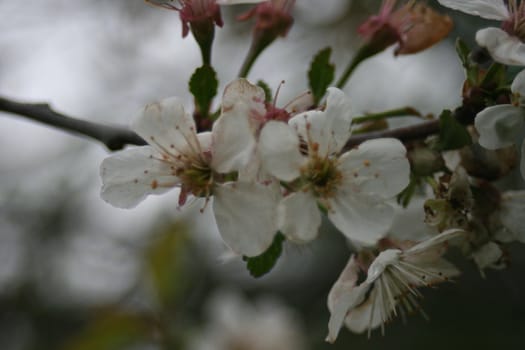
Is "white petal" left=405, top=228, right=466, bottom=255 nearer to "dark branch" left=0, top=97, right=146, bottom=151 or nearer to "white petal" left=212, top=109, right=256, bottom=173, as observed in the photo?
A: "white petal" left=212, top=109, right=256, bottom=173

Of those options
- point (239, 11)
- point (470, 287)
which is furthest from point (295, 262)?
point (239, 11)

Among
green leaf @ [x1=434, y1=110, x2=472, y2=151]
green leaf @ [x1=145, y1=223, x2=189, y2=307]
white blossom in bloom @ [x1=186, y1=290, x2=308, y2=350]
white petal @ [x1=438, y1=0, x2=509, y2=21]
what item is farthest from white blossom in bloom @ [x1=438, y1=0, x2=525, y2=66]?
white blossom in bloom @ [x1=186, y1=290, x2=308, y2=350]

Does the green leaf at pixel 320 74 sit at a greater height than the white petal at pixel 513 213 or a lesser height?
greater

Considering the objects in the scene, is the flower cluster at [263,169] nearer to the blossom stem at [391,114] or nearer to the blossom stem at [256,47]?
the blossom stem at [391,114]

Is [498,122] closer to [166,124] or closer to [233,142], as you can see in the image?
[233,142]

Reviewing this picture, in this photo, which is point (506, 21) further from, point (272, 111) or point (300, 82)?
point (300, 82)

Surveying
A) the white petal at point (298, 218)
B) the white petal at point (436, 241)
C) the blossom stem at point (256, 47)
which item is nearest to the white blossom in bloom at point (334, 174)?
the white petal at point (298, 218)

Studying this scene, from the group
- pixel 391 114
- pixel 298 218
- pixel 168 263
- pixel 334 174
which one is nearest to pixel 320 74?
pixel 391 114
